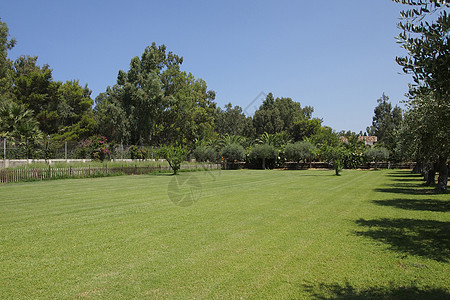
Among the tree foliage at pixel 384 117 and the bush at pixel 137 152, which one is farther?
the tree foliage at pixel 384 117

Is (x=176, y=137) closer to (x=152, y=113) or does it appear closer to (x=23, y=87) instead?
(x=152, y=113)

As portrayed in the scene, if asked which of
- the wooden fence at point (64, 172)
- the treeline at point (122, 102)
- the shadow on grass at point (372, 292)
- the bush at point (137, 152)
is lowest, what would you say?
the shadow on grass at point (372, 292)

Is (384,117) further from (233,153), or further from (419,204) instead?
(419,204)

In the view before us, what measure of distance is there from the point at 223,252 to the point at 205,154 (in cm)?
4450

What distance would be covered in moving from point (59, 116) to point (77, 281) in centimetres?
4750

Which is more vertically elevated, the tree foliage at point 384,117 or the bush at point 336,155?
the tree foliage at point 384,117

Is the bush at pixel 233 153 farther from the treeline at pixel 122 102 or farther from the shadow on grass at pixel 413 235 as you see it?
the shadow on grass at pixel 413 235

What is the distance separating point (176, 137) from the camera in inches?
2304

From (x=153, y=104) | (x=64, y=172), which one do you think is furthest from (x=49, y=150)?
(x=153, y=104)

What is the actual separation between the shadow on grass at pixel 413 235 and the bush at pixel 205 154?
137 ft

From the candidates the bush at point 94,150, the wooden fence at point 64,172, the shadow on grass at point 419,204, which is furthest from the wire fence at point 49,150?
the shadow on grass at point 419,204

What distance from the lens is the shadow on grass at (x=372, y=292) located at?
13.8 feet

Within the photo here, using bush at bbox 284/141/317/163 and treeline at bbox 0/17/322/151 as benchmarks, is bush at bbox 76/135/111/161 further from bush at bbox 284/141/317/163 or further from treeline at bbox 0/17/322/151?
bush at bbox 284/141/317/163

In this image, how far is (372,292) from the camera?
14.3 feet
